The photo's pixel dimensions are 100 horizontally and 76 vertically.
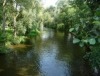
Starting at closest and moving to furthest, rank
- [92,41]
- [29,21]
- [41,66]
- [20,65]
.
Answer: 1. [92,41]
2. [41,66]
3. [20,65]
4. [29,21]

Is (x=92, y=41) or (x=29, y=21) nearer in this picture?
(x=92, y=41)

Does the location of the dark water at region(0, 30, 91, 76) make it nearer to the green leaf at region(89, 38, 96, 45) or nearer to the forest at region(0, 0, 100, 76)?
the forest at region(0, 0, 100, 76)

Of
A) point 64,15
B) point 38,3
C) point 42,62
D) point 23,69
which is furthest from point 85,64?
point 64,15

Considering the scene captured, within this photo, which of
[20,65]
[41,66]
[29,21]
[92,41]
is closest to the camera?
[92,41]

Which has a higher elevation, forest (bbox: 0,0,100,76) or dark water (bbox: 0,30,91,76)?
forest (bbox: 0,0,100,76)

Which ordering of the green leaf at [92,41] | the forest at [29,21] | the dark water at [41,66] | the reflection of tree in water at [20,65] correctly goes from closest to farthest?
the green leaf at [92,41] → the forest at [29,21] → the reflection of tree in water at [20,65] → the dark water at [41,66]

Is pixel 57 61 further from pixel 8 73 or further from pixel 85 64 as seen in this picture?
pixel 8 73

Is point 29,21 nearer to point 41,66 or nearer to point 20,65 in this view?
point 20,65

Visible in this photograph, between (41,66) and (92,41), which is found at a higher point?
(92,41)

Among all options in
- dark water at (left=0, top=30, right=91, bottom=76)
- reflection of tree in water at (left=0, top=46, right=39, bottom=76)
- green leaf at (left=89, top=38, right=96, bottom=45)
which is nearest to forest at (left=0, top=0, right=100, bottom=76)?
green leaf at (left=89, top=38, right=96, bottom=45)

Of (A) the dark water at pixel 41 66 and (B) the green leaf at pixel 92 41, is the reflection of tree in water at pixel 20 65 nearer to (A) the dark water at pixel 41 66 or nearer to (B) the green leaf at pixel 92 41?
(A) the dark water at pixel 41 66

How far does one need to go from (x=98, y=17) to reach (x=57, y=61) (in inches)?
1006

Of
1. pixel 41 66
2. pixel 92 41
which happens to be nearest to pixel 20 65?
pixel 41 66

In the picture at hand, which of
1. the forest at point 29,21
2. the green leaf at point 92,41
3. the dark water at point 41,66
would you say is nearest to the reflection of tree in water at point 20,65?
the dark water at point 41,66
